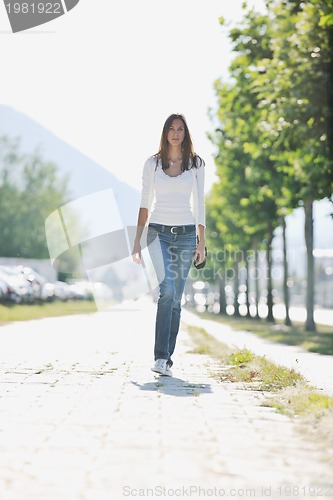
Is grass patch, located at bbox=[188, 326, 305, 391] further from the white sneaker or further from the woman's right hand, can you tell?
the woman's right hand

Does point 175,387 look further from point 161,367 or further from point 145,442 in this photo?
point 145,442

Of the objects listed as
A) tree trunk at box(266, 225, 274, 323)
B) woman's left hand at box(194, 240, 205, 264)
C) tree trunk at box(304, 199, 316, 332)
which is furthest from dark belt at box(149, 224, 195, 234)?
tree trunk at box(266, 225, 274, 323)

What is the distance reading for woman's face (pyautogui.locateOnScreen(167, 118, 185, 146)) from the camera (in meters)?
9.06

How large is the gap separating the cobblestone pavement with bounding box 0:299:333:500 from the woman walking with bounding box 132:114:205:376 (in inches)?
27.3

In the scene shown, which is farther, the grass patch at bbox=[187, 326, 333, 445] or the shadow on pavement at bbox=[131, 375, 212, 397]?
the shadow on pavement at bbox=[131, 375, 212, 397]

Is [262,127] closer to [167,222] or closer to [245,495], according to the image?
[167,222]

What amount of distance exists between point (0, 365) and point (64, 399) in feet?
10.7

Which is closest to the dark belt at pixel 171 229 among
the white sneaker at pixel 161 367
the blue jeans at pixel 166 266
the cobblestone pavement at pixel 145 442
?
the blue jeans at pixel 166 266

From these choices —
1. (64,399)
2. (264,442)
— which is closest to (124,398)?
(64,399)

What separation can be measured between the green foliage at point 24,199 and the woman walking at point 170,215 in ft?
246

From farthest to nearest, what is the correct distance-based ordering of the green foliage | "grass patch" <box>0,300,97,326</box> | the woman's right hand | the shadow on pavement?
the green foliage
"grass patch" <box>0,300,97,326</box>
the woman's right hand
the shadow on pavement

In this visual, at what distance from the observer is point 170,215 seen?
30.2 feet

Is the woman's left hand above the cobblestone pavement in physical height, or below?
above

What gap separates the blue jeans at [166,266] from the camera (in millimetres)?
9094
